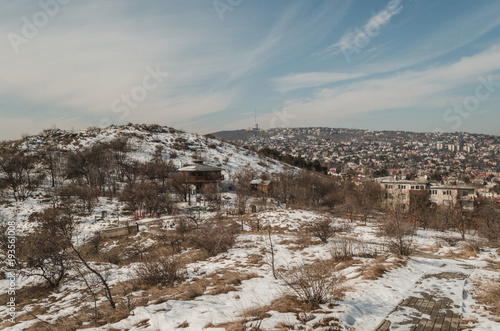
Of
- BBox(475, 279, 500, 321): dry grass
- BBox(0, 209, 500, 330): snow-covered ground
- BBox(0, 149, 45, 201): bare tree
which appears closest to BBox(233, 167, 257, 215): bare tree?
BBox(0, 209, 500, 330): snow-covered ground

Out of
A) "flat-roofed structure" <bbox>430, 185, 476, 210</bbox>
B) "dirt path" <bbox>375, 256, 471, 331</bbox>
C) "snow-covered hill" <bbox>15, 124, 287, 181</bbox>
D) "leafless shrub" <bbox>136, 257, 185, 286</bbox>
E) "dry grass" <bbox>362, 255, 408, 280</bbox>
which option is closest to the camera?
"dirt path" <bbox>375, 256, 471, 331</bbox>

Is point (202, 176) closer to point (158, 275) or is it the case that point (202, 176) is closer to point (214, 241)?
point (214, 241)

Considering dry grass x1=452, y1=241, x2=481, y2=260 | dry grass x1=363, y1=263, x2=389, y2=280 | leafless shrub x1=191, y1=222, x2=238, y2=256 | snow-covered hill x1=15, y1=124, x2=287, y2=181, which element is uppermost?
snow-covered hill x1=15, y1=124, x2=287, y2=181

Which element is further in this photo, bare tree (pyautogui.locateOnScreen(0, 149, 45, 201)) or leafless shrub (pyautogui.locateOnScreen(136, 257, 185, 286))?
bare tree (pyautogui.locateOnScreen(0, 149, 45, 201))

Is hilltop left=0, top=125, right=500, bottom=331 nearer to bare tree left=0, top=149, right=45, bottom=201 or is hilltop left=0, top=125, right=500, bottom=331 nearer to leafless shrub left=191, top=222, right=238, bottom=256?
leafless shrub left=191, top=222, right=238, bottom=256

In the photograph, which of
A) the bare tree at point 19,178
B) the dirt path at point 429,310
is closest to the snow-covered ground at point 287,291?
the dirt path at point 429,310

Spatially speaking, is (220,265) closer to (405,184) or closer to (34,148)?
(405,184)

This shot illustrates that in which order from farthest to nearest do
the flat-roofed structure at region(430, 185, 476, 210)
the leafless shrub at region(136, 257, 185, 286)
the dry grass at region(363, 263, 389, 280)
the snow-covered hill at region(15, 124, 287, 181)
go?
the snow-covered hill at region(15, 124, 287, 181)
the flat-roofed structure at region(430, 185, 476, 210)
the leafless shrub at region(136, 257, 185, 286)
the dry grass at region(363, 263, 389, 280)

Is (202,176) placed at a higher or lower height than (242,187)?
higher

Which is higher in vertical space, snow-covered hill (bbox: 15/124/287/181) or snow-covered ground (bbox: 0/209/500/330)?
snow-covered hill (bbox: 15/124/287/181)

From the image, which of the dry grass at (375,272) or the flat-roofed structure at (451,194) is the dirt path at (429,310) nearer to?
the dry grass at (375,272)

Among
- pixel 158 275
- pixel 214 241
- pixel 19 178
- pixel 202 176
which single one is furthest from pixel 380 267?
pixel 19 178
